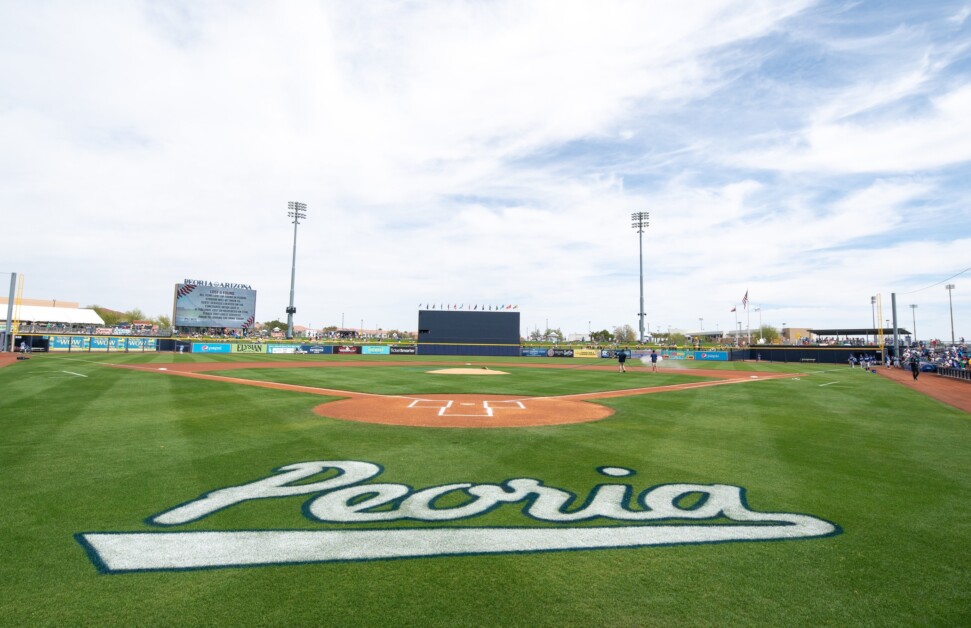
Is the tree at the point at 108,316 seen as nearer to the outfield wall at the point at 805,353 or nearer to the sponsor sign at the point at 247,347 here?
the sponsor sign at the point at 247,347

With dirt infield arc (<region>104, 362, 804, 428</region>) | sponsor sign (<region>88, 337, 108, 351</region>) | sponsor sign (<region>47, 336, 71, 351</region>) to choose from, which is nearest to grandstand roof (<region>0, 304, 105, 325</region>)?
sponsor sign (<region>47, 336, 71, 351</region>)

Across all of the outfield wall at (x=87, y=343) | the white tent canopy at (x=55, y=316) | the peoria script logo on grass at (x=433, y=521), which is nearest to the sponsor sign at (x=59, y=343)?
the outfield wall at (x=87, y=343)

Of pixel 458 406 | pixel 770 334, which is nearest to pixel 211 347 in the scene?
pixel 458 406

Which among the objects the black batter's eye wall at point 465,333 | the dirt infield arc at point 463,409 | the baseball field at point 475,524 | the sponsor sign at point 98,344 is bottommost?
the dirt infield arc at point 463,409

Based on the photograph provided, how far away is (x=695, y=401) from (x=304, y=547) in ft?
51.1

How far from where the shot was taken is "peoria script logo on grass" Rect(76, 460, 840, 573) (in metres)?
4.36

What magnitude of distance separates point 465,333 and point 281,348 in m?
23.9

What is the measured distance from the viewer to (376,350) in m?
66.4

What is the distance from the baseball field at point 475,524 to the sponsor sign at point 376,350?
178 ft

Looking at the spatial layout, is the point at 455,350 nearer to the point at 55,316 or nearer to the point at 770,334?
the point at 55,316

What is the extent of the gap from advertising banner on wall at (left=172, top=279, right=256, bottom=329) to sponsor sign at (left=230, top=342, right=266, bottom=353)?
40.7ft

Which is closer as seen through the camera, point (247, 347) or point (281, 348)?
point (247, 347)

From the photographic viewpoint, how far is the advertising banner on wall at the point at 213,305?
65938 mm

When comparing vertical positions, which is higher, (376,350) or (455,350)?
(455,350)
